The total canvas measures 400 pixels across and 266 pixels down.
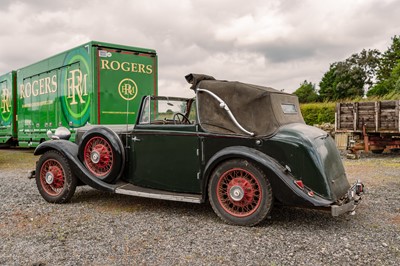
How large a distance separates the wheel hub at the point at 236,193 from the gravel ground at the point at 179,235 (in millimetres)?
348

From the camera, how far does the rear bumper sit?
411 cm

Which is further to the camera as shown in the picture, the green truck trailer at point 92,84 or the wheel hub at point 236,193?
the green truck trailer at point 92,84

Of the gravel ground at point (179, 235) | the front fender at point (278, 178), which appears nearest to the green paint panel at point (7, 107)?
the gravel ground at point (179, 235)

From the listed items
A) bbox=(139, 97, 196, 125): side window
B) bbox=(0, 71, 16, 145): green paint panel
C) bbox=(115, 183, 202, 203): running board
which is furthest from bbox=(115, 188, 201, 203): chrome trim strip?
bbox=(0, 71, 16, 145): green paint panel

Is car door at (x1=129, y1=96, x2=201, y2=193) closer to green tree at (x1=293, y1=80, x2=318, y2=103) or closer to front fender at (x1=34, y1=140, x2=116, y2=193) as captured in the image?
front fender at (x1=34, y1=140, x2=116, y2=193)

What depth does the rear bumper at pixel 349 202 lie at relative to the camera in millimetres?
4113

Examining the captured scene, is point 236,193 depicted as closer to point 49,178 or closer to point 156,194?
point 156,194

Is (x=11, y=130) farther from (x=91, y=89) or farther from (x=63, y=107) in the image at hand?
(x=91, y=89)

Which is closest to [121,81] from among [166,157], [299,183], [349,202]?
[166,157]

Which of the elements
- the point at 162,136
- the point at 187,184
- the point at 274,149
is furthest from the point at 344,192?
the point at 162,136

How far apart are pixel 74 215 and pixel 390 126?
10879 mm

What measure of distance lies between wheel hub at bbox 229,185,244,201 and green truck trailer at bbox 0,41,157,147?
543cm

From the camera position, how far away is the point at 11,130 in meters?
15.4

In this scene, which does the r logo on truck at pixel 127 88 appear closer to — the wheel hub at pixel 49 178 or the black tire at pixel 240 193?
the wheel hub at pixel 49 178
